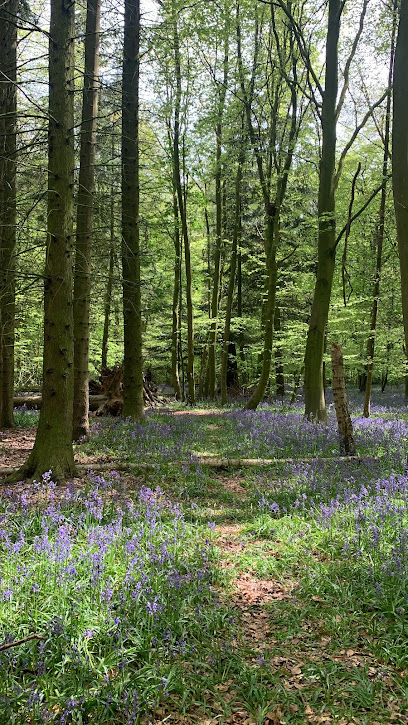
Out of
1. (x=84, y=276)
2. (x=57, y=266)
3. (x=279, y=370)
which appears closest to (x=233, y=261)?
(x=84, y=276)

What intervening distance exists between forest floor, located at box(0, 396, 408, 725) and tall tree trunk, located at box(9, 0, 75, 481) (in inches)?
25.7

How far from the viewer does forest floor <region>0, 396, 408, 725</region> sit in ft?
8.54

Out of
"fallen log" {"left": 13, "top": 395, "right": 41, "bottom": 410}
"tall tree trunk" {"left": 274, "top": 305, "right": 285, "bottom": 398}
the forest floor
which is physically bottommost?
the forest floor

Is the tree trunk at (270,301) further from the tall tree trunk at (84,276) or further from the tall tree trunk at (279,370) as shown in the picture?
the tall tree trunk at (279,370)

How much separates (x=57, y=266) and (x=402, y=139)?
206 inches

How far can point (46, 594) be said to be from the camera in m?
3.32

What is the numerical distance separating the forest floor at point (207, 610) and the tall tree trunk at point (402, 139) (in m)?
3.50

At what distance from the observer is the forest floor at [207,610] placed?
2.60 metres

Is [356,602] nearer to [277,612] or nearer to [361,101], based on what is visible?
[277,612]

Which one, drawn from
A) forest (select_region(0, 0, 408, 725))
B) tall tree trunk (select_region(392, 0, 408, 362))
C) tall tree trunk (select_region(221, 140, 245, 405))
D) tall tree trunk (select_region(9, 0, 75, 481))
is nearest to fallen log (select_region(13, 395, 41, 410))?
forest (select_region(0, 0, 408, 725))

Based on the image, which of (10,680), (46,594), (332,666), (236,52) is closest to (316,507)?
(332,666)

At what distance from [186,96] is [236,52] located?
2.38 meters

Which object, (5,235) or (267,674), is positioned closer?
(267,674)

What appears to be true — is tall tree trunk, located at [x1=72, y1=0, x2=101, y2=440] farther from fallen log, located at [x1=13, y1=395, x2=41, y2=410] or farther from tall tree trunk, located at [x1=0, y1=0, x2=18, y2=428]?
fallen log, located at [x1=13, y1=395, x2=41, y2=410]
